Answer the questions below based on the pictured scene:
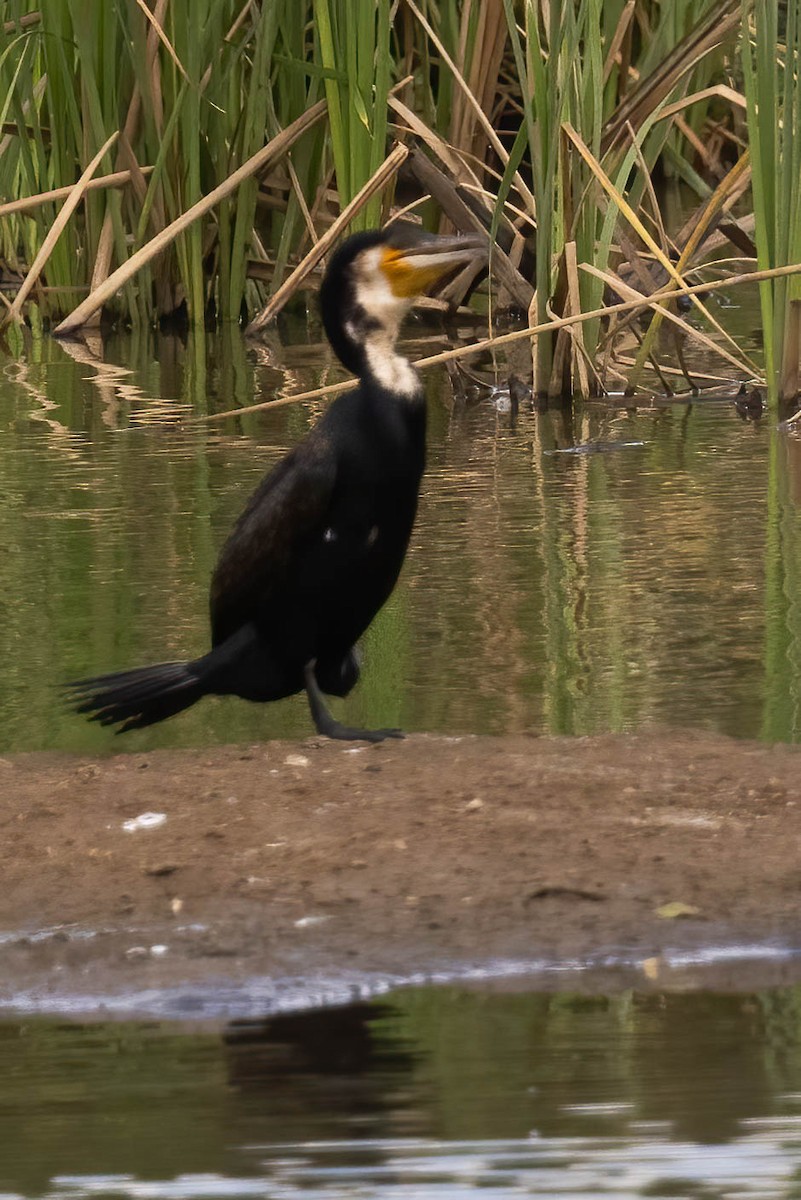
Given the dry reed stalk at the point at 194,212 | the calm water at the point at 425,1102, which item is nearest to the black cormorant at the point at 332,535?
the calm water at the point at 425,1102

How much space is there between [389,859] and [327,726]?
0.92 m

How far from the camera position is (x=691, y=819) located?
12.9 ft

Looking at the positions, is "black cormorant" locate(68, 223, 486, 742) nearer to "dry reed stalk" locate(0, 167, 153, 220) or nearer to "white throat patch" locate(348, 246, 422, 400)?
"white throat patch" locate(348, 246, 422, 400)

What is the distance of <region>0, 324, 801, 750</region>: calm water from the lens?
507 centimetres

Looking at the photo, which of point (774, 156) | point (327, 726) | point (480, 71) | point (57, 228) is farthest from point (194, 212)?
point (327, 726)

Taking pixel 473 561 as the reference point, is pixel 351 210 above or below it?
above

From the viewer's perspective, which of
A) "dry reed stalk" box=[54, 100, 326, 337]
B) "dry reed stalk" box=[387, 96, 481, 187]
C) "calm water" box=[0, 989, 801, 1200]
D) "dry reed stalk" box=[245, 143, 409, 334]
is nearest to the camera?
"calm water" box=[0, 989, 801, 1200]

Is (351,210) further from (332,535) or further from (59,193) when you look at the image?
(332,535)

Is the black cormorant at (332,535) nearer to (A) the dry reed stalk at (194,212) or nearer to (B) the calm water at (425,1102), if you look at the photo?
(B) the calm water at (425,1102)

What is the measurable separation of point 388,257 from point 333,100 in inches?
192

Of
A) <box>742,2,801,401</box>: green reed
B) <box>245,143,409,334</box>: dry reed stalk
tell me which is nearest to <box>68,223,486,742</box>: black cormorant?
<box>742,2,801,401</box>: green reed

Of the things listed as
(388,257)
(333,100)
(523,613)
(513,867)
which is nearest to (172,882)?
(513,867)

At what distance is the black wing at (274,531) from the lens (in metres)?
4.53

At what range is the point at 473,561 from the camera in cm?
641
